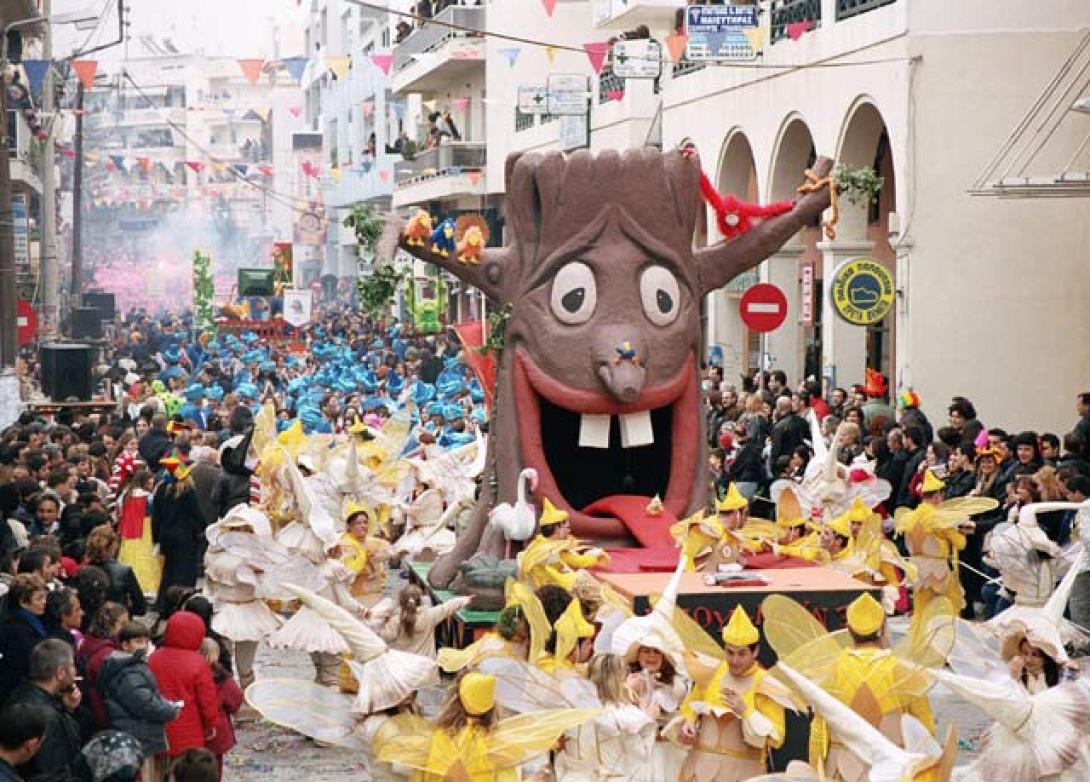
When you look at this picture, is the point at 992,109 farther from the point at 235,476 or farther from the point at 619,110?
the point at 619,110

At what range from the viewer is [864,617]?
32.4 ft

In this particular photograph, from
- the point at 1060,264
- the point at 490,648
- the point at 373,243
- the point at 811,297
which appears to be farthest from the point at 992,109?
the point at 490,648

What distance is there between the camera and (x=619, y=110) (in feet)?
126

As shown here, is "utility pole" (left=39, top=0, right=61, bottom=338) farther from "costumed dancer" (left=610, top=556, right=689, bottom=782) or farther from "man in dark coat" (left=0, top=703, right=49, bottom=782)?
"man in dark coat" (left=0, top=703, right=49, bottom=782)

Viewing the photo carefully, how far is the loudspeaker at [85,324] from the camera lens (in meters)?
43.8

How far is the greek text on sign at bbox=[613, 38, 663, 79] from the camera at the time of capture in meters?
29.0

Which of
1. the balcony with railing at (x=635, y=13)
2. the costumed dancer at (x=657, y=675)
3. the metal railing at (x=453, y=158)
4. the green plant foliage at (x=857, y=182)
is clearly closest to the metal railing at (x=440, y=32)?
the metal railing at (x=453, y=158)

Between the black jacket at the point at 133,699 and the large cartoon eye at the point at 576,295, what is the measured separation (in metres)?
6.22

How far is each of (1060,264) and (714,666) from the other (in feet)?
50.2

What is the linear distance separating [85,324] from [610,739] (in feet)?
116

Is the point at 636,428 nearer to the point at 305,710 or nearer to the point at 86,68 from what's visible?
the point at 305,710

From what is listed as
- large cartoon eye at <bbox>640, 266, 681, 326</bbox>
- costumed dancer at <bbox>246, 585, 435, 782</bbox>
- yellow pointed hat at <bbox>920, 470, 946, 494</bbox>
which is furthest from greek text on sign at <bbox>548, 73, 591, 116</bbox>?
costumed dancer at <bbox>246, 585, 435, 782</bbox>

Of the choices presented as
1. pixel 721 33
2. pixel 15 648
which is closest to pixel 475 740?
pixel 15 648

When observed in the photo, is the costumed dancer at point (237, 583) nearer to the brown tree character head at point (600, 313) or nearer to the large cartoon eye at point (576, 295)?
the brown tree character head at point (600, 313)
